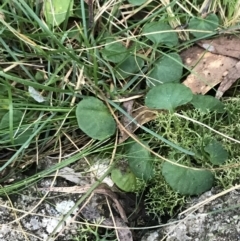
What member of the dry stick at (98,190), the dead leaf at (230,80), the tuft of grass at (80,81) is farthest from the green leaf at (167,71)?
the dry stick at (98,190)

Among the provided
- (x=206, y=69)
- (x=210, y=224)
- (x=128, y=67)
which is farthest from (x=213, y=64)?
(x=210, y=224)

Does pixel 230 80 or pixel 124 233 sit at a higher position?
pixel 230 80

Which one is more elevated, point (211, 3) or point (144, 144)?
point (211, 3)

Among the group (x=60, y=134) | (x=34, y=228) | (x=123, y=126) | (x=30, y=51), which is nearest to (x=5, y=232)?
(x=34, y=228)

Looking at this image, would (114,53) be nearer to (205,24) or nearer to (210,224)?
(205,24)

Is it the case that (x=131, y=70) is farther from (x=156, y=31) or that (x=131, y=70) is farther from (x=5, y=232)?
(x=5, y=232)

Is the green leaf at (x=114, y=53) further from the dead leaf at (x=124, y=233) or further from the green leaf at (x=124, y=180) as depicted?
the dead leaf at (x=124, y=233)
